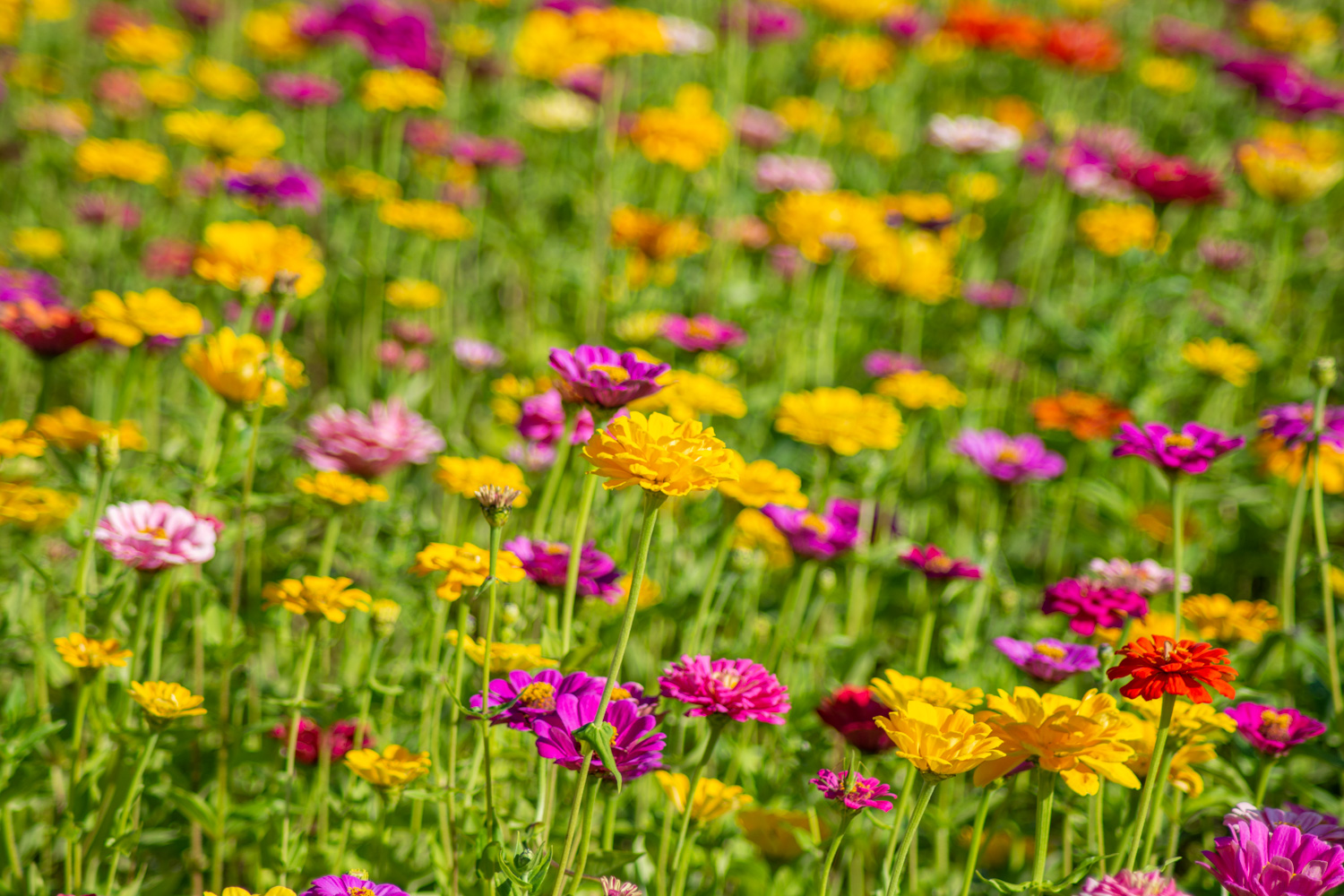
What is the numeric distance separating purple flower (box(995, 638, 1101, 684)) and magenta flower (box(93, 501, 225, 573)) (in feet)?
4.19

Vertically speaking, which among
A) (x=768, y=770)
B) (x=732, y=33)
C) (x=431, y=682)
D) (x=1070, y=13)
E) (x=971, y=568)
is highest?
(x=1070, y=13)

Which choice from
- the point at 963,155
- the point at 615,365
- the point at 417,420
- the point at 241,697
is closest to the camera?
the point at 615,365

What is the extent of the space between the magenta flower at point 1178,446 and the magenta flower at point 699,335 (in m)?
1.06

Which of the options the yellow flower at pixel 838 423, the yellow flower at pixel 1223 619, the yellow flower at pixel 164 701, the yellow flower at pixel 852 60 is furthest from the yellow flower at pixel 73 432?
the yellow flower at pixel 852 60

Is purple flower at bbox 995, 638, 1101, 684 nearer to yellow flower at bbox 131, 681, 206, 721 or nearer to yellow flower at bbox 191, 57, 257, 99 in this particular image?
yellow flower at bbox 131, 681, 206, 721

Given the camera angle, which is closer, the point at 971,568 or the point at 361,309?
the point at 971,568

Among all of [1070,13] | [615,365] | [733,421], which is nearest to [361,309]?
[733,421]

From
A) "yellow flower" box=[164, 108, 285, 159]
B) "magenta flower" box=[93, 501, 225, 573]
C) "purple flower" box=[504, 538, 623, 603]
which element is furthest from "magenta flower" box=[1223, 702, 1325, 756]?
"yellow flower" box=[164, 108, 285, 159]

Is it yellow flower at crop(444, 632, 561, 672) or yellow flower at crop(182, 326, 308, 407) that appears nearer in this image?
yellow flower at crop(444, 632, 561, 672)

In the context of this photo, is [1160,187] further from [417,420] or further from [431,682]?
[431,682]

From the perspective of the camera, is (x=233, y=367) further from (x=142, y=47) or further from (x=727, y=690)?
(x=142, y=47)

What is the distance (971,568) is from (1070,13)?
18.0ft

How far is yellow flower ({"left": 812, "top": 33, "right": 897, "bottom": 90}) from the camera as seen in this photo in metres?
4.46

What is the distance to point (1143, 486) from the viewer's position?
3164 millimetres
